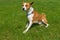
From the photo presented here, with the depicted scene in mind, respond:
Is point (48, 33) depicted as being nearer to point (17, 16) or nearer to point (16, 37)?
point (16, 37)

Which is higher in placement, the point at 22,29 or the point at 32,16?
the point at 32,16

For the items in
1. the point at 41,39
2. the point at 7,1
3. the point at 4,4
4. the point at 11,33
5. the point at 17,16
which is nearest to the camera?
the point at 41,39

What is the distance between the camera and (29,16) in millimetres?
8734

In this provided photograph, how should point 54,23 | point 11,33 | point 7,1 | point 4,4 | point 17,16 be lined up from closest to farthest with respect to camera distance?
1. point 11,33
2. point 54,23
3. point 17,16
4. point 4,4
5. point 7,1

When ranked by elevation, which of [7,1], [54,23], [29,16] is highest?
[29,16]

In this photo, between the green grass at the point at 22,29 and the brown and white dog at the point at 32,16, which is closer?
the green grass at the point at 22,29

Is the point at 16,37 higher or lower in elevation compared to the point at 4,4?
higher

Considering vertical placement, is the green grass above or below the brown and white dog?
below

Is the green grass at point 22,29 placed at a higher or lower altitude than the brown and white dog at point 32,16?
lower

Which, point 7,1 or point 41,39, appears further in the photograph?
point 7,1

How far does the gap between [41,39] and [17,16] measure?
12.3 ft

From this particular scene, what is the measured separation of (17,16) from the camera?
1130 cm

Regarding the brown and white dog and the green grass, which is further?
the brown and white dog

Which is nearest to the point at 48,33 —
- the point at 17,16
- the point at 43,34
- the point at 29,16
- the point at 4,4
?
the point at 43,34
